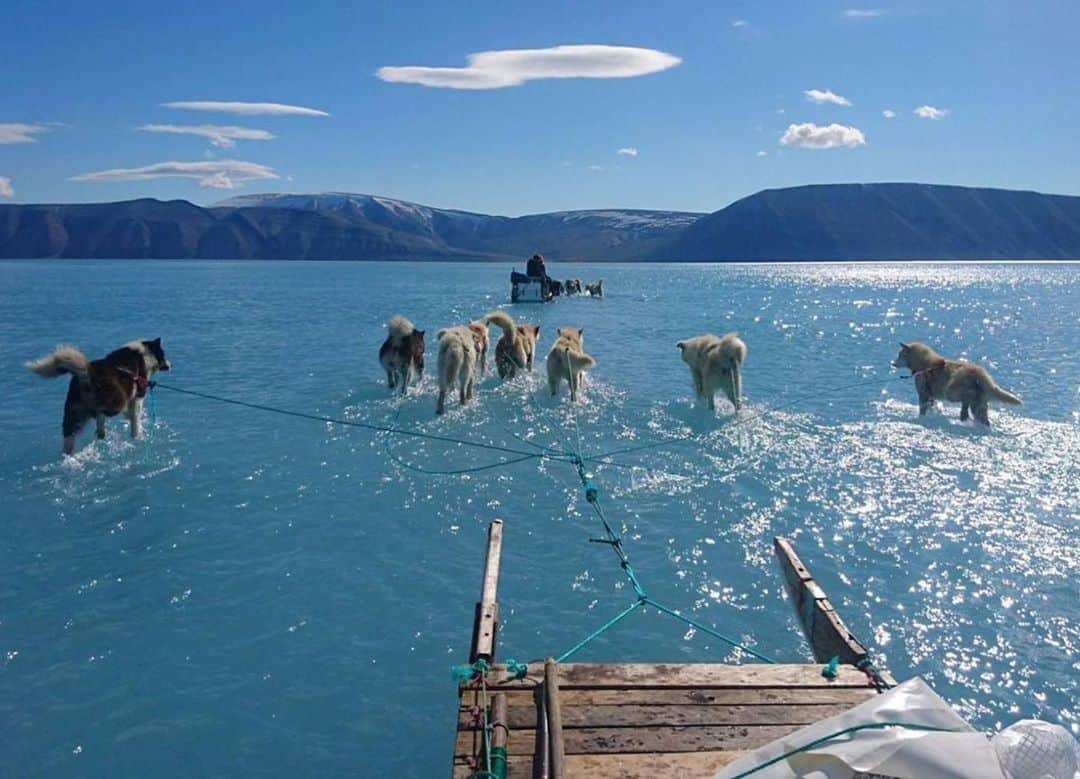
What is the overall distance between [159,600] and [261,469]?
408cm

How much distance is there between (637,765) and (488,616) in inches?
64.7

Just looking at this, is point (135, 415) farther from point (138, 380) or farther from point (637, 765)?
point (637, 765)

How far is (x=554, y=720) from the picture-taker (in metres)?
3.81

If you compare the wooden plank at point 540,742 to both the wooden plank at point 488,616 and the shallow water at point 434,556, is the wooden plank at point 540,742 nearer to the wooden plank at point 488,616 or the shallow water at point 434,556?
the wooden plank at point 488,616

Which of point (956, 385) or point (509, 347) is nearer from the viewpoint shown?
point (956, 385)

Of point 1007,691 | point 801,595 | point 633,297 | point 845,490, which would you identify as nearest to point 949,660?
point 1007,691

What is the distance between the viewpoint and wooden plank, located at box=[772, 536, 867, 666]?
493cm

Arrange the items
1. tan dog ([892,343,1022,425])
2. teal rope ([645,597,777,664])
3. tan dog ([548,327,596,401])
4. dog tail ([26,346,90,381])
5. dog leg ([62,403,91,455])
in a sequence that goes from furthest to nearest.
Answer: tan dog ([548,327,596,401]) → tan dog ([892,343,1022,425]) → dog leg ([62,403,91,455]) → dog tail ([26,346,90,381]) → teal rope ([645,597,777,664])

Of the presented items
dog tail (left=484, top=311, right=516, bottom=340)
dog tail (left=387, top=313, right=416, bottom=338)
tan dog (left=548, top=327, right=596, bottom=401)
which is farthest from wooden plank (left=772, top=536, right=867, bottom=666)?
dog tail (left=484, top=311, right=516, bottom=340)

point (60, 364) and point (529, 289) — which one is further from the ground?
point (529, 289)

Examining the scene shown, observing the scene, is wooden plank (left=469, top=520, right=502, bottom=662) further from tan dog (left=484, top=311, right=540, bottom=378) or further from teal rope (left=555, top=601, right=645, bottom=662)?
tan dog (left=484, top=311, right=540, bottom=378)

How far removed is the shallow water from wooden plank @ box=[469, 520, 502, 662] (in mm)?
646

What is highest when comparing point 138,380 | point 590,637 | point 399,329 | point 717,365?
point 399,329

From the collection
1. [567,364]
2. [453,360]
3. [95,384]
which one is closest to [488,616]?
[95,384]
